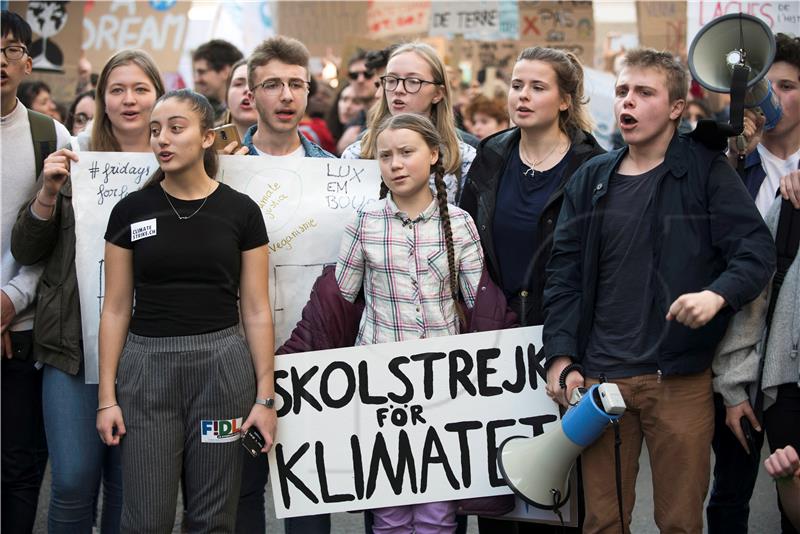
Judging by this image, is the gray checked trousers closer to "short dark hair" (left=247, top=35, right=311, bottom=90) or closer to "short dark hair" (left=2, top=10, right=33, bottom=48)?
"short dark hair" (left=247, top=35, right=311, bottom=90)

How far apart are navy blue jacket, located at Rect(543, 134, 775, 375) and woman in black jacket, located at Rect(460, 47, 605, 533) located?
248 mm

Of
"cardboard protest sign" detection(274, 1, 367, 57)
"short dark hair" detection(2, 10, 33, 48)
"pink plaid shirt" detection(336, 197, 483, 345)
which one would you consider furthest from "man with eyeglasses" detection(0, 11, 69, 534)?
"cardboard protest sign" detection(274, 1, 367, 57)

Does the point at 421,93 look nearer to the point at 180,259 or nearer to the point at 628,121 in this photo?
the point at 628,121

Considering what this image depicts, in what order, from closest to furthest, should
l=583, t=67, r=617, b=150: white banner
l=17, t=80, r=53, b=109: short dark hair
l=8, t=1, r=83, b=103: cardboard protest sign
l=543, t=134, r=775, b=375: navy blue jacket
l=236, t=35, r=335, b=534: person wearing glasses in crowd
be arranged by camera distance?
l=543, t=134, r=775, b=375: navy blue jacket → l=236, t=35, r=335, b=534: person wearing glasses in crowd → l=17, t=80, r=53, b=109: short dark hair → l=583, t=67, r=617, b=150: white banner → l=8, t=1, r=83, b=103: cardboard protest sign

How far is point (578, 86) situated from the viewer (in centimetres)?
437

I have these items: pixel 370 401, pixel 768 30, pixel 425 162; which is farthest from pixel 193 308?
pixel 768 30

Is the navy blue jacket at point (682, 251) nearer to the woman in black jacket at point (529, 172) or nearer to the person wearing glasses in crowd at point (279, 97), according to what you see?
the woman in black jacket at point (529, 172)

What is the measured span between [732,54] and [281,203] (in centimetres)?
183

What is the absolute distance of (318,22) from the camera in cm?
1338

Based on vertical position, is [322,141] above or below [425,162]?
above

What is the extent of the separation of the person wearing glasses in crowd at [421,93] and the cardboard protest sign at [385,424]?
915 mm

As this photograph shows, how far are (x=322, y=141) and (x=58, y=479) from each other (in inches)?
207

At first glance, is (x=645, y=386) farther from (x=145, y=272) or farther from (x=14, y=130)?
(x=14, y=130)

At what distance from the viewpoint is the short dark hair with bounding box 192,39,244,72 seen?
7.31m
